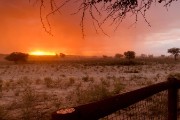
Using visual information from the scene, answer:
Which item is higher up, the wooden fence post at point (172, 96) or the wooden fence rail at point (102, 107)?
the wooden fence rail at point (102, 107)

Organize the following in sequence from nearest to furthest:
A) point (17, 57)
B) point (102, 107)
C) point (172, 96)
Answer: point (102, 107) < point (172, 96) < point (17, 57)

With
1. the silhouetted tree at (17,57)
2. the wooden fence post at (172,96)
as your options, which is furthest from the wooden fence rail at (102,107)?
the silhouetted tree at (17,57)

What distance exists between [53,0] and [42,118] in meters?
7.73

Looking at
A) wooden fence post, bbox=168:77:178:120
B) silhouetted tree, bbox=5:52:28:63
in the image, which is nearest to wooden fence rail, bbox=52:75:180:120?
wooden fence post, bbox=168:77:178:120

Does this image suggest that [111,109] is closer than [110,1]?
→ Yes

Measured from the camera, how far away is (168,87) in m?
3.93

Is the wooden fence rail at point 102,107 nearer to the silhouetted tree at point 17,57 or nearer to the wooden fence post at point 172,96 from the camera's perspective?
the wooden fence post at point 172,96

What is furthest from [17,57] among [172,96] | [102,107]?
[102,107]

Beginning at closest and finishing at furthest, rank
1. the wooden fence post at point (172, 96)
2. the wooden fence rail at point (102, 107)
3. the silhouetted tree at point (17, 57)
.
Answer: the wooden fence rail at point (102, 107), the wooden fence post at point (172, 96), the silhouetted tree at point (17, 57)

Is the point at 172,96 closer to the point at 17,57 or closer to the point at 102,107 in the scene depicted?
the point at 102,107

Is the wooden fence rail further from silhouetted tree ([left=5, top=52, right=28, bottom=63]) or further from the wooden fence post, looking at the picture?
silhouetted tree ([left=5, top=52, right=28, bottom=63])

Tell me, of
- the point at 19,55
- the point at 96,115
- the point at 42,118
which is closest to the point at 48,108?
the point at 42,118

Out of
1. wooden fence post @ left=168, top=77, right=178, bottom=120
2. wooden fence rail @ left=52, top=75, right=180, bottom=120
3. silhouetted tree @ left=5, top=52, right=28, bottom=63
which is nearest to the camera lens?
wooden fence rail @ left=52, top=75, right=180, bottom=120

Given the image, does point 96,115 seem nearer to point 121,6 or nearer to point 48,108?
point 121,6
